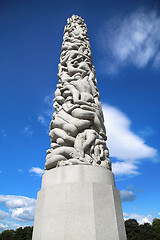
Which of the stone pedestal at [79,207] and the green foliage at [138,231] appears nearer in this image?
the stone pedestal at [79,207]

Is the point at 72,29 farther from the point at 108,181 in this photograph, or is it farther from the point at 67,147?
the point at 108,181

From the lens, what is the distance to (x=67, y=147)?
5.04m

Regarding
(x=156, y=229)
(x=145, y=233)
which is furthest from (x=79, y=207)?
(x=156, y=229)

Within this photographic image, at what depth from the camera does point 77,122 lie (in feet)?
17.7

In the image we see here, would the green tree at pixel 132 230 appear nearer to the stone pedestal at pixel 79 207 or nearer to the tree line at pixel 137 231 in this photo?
the tree line at pixel 137 231

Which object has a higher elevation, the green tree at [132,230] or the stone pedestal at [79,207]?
the green tree at [132,230]

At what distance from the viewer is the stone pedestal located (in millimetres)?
3758

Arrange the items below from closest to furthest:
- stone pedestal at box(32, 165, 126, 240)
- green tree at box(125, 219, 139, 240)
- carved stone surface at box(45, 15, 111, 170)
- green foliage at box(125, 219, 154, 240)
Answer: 1. stone pedestal at box(32, 165, 126, 240)
2. carved stone surface at box(45, 15, 111, 170)
3. green foliage at box(125, 219, 154, 240)
4. green tree at box(125, 219, 139, 240)

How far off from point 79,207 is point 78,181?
0.62 m

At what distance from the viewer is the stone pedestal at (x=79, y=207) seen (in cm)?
376

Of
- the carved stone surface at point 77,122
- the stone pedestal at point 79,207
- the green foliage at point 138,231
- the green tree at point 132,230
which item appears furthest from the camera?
the green tree at point 132,230

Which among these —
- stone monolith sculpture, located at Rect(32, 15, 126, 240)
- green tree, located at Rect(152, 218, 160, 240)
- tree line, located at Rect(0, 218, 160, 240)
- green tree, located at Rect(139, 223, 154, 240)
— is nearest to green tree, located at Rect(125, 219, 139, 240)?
tree line, located at Rect(0, 218, 160, 240)

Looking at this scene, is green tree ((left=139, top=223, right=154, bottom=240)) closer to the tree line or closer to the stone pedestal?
the tree line

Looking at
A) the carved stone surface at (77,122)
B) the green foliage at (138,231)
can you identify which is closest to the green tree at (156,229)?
the green foliage at (138,231)
